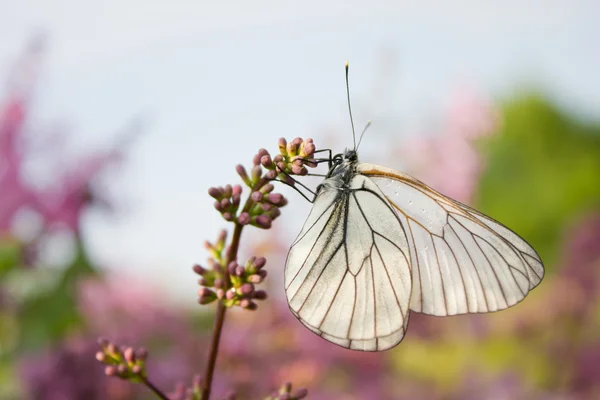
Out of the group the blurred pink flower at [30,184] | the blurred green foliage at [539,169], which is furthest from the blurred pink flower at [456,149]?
the blurred green foliage at [539,169]

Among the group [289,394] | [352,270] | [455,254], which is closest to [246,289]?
[289,394]

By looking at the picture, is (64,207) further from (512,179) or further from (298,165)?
(512,179)

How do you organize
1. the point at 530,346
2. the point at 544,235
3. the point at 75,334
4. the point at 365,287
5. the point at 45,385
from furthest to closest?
1. the point at 544,235
2. the point at 530,346
3. the point at 75,334
4. the point at 45,385
5. the point at 365,287

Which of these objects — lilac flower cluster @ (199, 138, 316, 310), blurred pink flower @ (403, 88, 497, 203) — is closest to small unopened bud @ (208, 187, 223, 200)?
lilac flower cluster @ (199, 138, 316, 310)

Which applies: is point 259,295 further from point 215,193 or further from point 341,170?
point 341,170

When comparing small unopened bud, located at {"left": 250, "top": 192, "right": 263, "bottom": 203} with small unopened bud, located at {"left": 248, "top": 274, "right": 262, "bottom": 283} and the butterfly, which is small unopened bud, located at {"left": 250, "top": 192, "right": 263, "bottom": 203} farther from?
the butterfly

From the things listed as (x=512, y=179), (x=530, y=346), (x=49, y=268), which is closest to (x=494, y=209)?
(x=512, y=179)

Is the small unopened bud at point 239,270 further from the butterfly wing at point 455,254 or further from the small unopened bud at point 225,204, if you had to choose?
the butterfly wing at point 455,254
